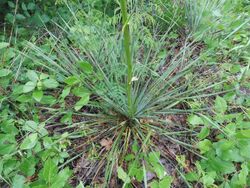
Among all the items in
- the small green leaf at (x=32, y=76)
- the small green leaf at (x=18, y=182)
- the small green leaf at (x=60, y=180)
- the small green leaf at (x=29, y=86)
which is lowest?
the small green leaf at (x=18, y=182)

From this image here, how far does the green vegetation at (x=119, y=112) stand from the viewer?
47.2 inches

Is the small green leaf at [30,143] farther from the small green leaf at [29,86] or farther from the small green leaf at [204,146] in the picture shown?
the small green leaf at [204,146]

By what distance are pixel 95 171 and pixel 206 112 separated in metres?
0.60

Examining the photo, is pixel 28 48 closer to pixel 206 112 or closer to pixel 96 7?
pixel 96 7

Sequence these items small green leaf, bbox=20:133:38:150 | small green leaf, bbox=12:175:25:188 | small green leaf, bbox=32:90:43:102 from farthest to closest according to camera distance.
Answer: small green leaf, bbox=32:90:43:102
small green leaf, bbox=20:133:38:150
small green leaf, bbox=12:175:25:188

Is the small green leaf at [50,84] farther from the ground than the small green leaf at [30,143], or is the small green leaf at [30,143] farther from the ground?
the small green leaf at [50,84]

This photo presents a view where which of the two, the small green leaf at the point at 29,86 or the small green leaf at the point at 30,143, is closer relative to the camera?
the small green leaf at the point at 30,143

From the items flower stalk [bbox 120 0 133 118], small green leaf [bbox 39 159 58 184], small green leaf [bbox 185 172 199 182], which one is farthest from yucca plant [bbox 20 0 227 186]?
small green leaf [bbox 39 159 58 184]

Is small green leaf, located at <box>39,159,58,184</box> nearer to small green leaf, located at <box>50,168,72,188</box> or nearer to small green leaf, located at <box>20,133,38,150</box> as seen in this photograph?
small green leaf, located at <box>50,168,72,188</box>

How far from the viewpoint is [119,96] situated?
1458 mm

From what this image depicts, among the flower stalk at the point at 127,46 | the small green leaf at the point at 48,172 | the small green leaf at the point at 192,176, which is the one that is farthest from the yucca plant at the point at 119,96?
the small green leaf at the point at 48,172

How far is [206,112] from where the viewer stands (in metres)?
1.47

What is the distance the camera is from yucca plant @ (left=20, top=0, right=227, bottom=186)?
135 centimetres

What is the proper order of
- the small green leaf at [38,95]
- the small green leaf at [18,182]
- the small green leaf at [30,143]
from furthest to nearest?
1. the small green leaf at [38,95]
2. the small green leaf at [30,143]
3. the small green leaf at [18,182]
